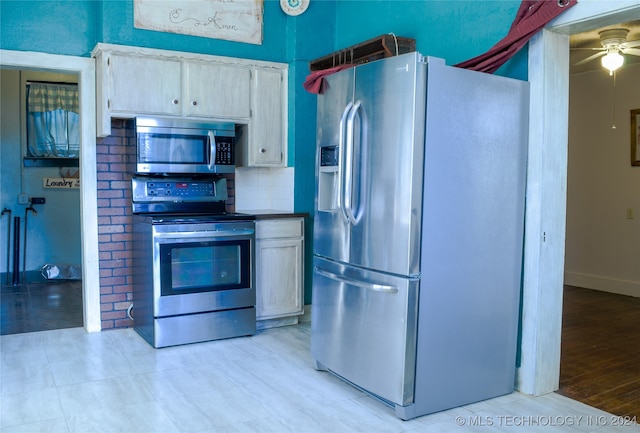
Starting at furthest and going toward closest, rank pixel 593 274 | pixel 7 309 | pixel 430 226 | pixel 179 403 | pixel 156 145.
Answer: pixel 593 274 < pixel 7 309 < pixel 156 145 < pixel 179 403 < pixel 430 226

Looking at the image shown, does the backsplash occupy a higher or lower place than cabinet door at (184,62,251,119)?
lower

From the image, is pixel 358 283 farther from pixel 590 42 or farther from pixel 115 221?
pixel 590 42

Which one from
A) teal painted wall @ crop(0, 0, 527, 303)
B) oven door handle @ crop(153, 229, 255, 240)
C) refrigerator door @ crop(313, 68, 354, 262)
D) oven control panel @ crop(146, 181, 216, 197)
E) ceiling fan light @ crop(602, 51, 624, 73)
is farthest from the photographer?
ceiling fan light @ crop(602, 51, 624, 73)

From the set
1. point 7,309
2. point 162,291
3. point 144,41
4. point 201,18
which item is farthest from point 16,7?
point 7,309

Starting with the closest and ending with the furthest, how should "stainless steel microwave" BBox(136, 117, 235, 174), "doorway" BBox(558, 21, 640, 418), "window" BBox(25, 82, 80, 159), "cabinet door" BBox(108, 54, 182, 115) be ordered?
"cabinet door" BBox(108, 54, 182, 115)
"stainless steel microwave" BBox(136, 117, 235, 174)
"doorway" BBox(558, 21, 640, 418)
"window" BBox(25, 82, 80, 159)

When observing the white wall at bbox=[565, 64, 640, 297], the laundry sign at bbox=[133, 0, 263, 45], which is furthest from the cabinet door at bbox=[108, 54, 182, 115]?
the white wall at bbox=[565, 64, 640, 297]

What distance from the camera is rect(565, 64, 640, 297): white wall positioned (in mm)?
5965

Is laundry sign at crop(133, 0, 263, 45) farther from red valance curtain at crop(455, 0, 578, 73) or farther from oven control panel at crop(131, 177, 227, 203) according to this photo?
red valance curtain at crop(455, 0, 578, 73)

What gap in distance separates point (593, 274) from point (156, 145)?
4987 mm

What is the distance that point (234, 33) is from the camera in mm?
4488

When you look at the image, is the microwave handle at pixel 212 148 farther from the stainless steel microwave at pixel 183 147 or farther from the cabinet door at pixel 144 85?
the cabinet door at pixel 144 85

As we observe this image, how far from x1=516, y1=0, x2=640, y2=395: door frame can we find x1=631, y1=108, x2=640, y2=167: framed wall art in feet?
11.3

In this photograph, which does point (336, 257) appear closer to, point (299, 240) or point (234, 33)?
point (299, 240)

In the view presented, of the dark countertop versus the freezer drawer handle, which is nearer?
the freezer drawer handle
